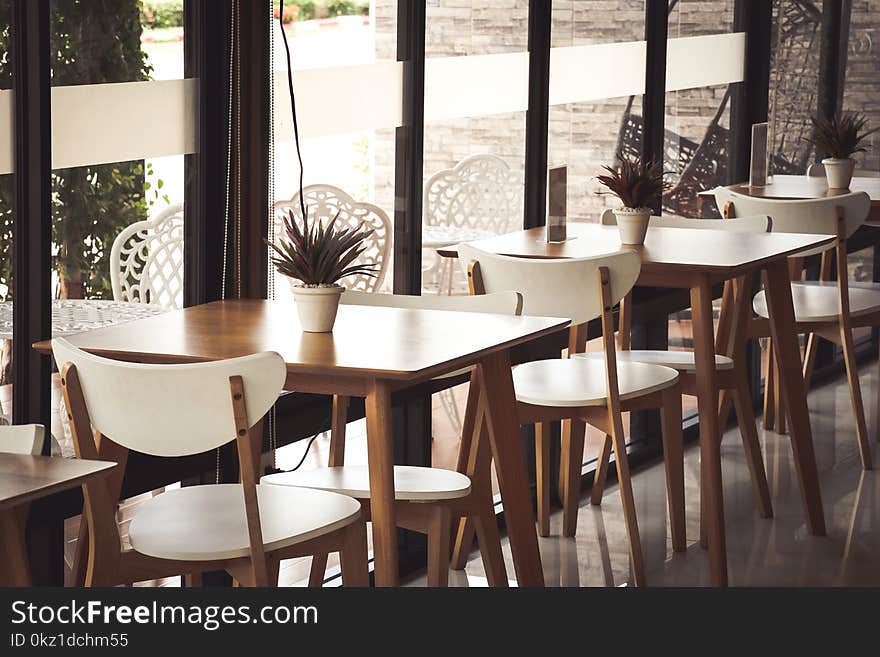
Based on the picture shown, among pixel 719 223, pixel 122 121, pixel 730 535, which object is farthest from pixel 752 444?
pixel 122 121

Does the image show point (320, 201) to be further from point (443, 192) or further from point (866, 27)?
point (866, 27)

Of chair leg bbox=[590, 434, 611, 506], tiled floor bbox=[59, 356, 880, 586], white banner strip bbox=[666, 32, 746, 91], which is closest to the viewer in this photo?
tiled floor bbox=[59, 356, 880, 586]

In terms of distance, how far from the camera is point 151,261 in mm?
3375

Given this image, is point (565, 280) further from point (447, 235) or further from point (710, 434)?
point (447, 235)

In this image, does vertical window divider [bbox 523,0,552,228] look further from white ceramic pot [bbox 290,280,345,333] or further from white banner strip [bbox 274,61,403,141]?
white ceramic pot [bbox 290,280,345,333]

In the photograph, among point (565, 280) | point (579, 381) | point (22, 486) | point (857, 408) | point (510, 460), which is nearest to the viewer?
point (22, 486)

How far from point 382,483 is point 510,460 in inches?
22.4

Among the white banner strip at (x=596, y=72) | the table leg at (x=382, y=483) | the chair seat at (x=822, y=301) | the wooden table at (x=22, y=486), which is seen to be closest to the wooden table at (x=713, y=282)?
the white banner strip at (x=596, y=72)

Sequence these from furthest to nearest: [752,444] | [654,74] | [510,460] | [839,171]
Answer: [839,171] → [654,74] → [752,444] → [510,460]

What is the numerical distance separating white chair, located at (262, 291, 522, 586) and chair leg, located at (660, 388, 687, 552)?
74 centimetres

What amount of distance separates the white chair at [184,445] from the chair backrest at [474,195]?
5.85ft

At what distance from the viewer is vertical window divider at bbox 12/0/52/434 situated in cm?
296

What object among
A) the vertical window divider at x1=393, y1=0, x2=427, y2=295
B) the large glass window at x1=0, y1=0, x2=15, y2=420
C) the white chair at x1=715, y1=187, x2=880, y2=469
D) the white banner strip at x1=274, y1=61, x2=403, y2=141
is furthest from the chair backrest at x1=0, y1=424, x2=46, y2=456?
the white chair at x1=715, y1=187, x2=880, y2=469

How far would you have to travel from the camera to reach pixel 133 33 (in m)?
3.25
